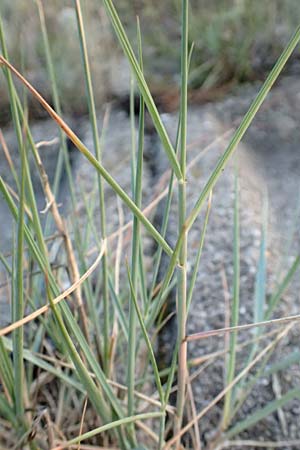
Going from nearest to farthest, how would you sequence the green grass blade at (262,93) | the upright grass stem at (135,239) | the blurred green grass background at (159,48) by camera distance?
the green grass blade at (262,93), the upright grass stem at (135,239), the blurred green grass background at (159,48)

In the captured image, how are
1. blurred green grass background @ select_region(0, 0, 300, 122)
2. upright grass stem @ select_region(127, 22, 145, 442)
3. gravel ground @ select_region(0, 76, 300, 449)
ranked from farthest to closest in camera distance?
1. blurred green grass background @ select_region(0, 0, 300, 122)
2. gravel ground @ select_region(0, 76, 300, 449)
3. upright grass stem @ select_region(127, 22, 145, 442)

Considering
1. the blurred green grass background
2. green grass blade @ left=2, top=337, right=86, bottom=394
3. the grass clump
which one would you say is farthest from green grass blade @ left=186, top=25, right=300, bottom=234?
the blurred green grass background

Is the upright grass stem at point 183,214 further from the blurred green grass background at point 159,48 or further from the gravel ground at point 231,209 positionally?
the blurred green grass background at point 159,48

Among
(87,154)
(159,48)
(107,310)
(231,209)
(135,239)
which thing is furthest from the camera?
(159,48)

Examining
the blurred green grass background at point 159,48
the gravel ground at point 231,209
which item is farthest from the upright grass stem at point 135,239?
the blurred green grass background at point 159,48

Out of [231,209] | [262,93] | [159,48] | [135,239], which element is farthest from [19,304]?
[159,48]

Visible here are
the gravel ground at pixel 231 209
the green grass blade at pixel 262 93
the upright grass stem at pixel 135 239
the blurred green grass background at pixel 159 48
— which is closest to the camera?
the green grass blade at pixel 262 93

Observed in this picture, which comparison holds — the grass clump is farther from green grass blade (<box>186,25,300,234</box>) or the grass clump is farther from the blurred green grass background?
the blurred green grass background

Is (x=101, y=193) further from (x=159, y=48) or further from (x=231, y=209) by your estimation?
(x=159, y=48)

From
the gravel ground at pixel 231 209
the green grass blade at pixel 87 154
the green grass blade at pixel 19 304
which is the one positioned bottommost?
the gravel ground at pixel 231 209

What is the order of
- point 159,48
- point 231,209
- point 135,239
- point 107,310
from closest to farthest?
point 135,239 → point 107,310 → point 231,209 → point 159,48
